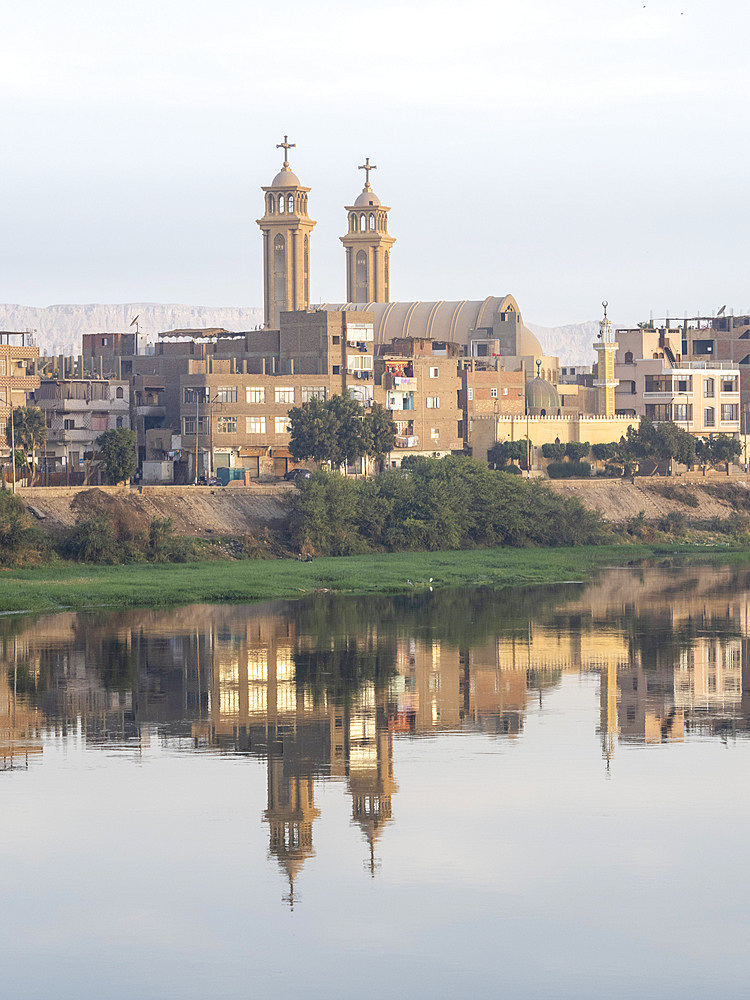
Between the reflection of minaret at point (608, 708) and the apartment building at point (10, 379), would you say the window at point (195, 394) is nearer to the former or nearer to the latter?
the apartment building at point (10, 379)

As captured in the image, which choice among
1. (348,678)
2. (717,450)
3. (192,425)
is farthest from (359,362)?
(348,678)

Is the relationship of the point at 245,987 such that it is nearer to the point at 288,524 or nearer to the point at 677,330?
the point at 288,524

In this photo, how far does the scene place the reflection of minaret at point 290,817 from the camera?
24.0m

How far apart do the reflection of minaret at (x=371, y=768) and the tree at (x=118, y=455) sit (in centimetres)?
5039

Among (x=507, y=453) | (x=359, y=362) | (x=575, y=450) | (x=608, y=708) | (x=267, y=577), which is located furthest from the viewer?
(x=575, y=450)

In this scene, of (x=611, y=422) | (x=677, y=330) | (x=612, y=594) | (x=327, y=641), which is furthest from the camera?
(x=677, y=330)

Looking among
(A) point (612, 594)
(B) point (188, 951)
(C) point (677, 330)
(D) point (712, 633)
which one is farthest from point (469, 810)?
(C) point (677, 330)

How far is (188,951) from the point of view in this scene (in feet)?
65.4

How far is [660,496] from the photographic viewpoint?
101m

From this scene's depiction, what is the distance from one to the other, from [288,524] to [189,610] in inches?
895

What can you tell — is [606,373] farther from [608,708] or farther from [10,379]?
[608,708]

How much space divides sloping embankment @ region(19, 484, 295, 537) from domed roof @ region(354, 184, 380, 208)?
69.3m

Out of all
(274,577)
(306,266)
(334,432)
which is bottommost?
(274,577)

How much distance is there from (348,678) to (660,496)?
62.7m
